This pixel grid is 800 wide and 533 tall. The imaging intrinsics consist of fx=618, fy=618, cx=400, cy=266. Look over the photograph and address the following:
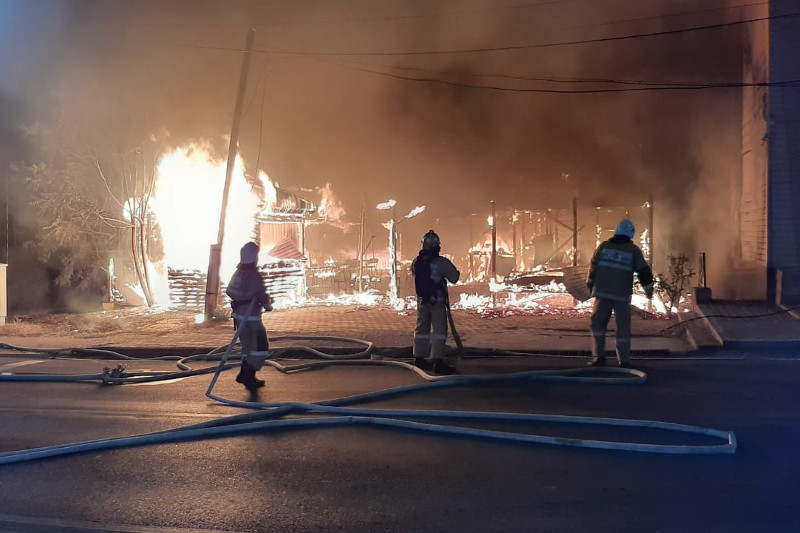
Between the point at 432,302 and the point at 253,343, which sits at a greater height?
the point at 432,302

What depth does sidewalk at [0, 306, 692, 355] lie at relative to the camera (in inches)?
353

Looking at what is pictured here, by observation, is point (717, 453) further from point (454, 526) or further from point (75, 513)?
point (75, 513)

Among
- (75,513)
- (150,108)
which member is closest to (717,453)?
(75,513)

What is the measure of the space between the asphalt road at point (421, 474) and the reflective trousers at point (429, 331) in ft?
3.49

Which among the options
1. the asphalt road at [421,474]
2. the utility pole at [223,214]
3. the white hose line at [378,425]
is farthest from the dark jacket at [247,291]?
the utility pole at [223,214]

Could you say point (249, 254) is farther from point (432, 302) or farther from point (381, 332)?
point (381, 332)

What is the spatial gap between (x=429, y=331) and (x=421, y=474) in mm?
3497

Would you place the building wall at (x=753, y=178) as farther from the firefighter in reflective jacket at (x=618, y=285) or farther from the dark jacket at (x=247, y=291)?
the dark jacket at (x=247, y=291)

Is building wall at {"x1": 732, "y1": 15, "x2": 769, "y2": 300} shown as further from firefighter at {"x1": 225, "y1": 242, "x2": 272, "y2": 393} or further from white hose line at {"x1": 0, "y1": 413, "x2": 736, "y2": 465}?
firefighter at {"x1": 225, "y1": 242, "x2": 272, "y2": 393}

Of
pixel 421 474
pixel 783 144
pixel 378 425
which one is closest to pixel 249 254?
pixel 378 425

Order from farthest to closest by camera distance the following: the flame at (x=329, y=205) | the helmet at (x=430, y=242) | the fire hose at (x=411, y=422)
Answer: the flame at (x=329, y=205) < the helmet at (x=430, y=242) < the fire hose at (x=411, y=422)

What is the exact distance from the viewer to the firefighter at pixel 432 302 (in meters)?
7.17

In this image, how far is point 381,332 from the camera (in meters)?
10.6

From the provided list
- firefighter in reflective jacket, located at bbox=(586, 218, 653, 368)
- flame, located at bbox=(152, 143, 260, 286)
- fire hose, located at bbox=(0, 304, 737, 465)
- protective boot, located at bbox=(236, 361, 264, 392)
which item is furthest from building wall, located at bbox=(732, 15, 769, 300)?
flame, located at bbox=(152, 143, 260, 286)
